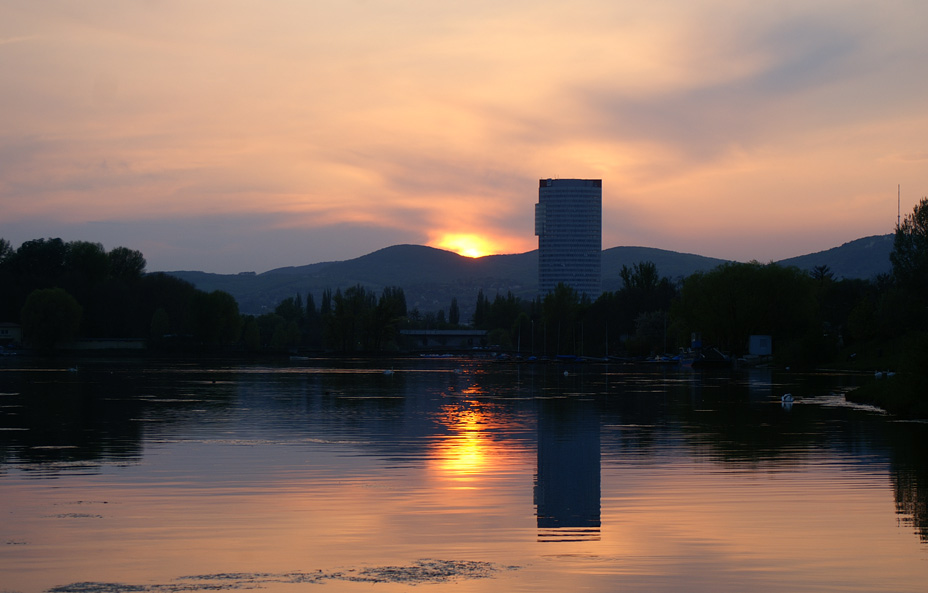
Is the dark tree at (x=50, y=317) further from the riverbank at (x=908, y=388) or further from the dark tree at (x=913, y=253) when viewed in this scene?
the riverbank at (x=908, y=388)

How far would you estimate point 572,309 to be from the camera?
19362 centimetres

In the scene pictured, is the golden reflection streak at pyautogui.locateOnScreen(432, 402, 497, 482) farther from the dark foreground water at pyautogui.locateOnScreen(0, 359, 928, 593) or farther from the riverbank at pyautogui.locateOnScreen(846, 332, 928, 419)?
the riverbank at pyautogui.locateOnScreen(846, 332, 928, 419)

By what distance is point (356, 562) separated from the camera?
13.0 meters

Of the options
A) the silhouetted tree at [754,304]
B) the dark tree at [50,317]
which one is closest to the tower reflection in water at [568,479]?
the silhouetted tree at [754,304]

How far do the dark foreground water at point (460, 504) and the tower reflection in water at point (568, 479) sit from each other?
0.08 metres

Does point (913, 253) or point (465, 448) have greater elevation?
point (913, 253)

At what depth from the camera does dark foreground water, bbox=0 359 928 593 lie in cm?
1239

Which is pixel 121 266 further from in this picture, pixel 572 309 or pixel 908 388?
pixel 908 388

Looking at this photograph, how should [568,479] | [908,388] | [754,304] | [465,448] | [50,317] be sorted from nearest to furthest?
[568,479] → [465,448] → [908,388] → [754,304] → [50,317]

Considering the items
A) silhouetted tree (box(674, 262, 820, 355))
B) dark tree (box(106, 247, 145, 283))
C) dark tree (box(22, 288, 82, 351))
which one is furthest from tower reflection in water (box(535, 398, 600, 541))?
dark tree (box(106, 247, 145, 283))

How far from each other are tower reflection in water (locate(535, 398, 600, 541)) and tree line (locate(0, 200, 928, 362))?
78.6 m

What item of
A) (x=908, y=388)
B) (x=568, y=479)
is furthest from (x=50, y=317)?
(x=568, y=479)

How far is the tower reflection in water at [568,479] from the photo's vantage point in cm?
1544

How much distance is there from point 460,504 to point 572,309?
177 metres
